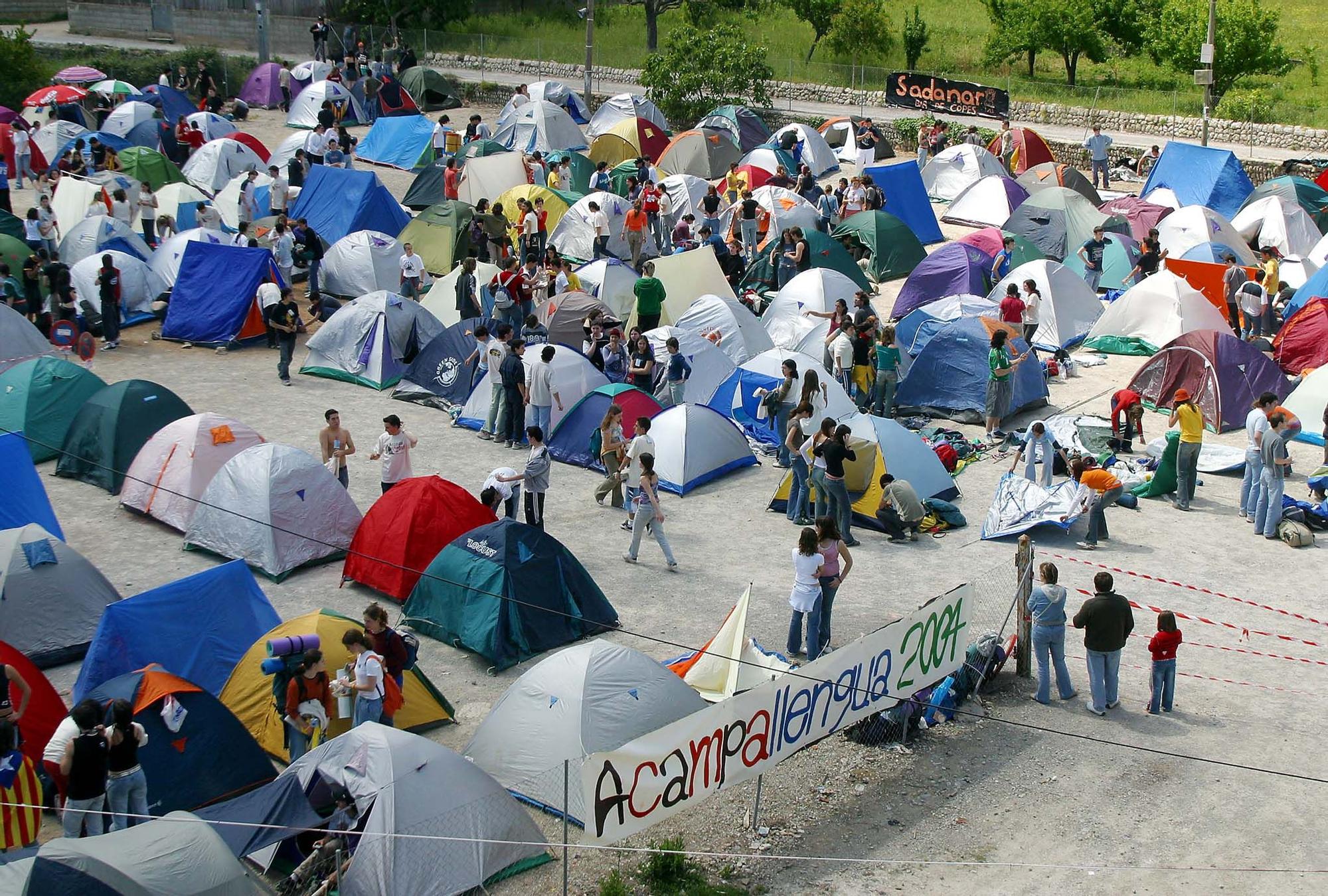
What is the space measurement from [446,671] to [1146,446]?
9.75 m

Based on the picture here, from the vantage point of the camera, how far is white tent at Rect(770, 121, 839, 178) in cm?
3209

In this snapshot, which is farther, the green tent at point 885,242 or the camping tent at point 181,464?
the green tent at point 885,242

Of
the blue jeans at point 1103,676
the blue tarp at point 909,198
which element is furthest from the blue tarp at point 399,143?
the blue jeans at point 1103,676

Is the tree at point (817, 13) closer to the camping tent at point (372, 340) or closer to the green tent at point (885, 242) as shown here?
the green tent at point (885, 242)

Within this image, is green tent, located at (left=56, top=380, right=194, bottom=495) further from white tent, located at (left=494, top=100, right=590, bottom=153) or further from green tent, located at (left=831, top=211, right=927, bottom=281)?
white tent, located at (left=494, top=100, right=590, bottom=153)

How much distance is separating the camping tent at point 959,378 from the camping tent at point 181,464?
27.8 ft

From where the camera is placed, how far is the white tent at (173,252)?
20766 mm

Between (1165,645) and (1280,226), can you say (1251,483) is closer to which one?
(1165,645)

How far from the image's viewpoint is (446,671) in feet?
38.0

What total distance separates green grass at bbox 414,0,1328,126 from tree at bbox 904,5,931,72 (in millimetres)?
325

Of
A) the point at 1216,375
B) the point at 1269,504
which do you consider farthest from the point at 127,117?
the point at 1269,504

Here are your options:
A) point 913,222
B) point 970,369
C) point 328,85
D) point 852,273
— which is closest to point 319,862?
point 970,369

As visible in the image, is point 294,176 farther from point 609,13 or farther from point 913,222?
point 609,13

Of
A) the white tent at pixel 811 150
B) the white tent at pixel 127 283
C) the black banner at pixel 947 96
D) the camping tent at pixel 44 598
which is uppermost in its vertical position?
the black banner at pixel 947 96
